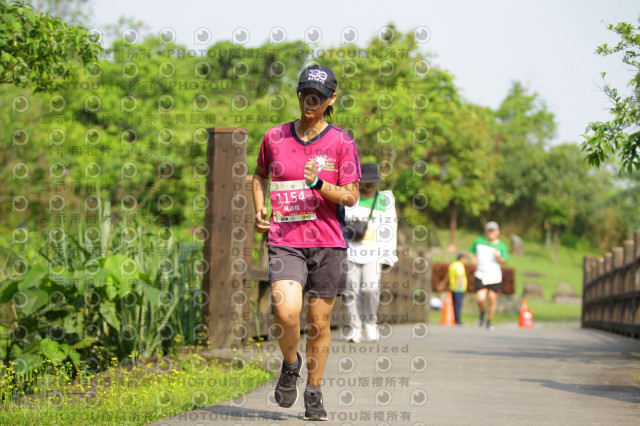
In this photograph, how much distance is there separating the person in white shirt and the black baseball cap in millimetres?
4809

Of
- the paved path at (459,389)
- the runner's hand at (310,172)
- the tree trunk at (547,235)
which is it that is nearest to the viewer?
the runner's hand at (310,172)

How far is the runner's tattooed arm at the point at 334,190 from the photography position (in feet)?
14.7

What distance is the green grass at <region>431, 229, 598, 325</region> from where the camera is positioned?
2948 centimetres

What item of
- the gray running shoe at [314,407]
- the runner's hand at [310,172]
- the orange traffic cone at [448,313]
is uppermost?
the runner's hand at [310,172]

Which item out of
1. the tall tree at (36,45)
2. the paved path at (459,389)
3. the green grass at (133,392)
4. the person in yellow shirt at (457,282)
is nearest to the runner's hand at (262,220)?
the paved path at (459,389)

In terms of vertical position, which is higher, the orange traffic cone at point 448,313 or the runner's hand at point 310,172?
the runner's hand at point 310,172

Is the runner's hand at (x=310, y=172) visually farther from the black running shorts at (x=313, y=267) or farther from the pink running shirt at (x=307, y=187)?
the black running shorts at (x=313, y=267)

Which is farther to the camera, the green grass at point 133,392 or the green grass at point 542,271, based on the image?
the green grass at point 542,271

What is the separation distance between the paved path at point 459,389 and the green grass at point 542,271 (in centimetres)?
1709

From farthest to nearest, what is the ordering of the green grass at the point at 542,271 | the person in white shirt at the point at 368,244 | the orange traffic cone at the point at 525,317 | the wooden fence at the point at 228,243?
1. the green grass at the point at 542,271
2. the orange traffic cone at the point at 525,317
3. the person in white shirt at the point at 368,244
4. the wooden fence at the point at 228,243

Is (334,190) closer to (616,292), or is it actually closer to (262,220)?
(262,220)

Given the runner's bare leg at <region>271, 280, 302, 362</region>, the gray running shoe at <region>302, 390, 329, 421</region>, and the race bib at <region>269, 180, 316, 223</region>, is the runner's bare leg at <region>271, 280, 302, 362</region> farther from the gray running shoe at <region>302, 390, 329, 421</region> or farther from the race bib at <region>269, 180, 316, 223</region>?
the race bib at <region>269, 180, 316, 223</region>

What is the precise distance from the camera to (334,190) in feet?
15.1

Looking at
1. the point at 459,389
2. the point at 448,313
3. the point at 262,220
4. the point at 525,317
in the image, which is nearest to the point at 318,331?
the point at 262,220
